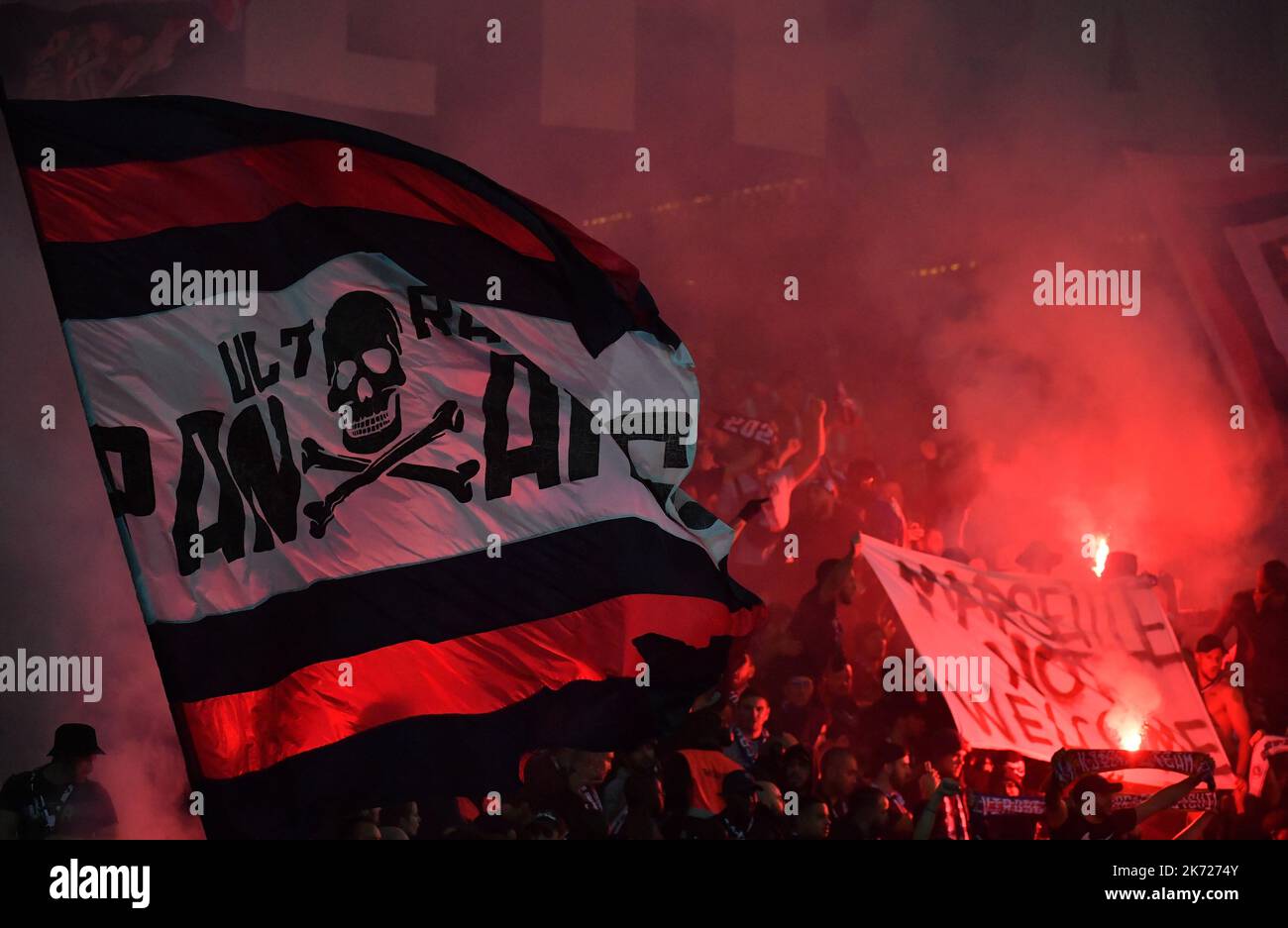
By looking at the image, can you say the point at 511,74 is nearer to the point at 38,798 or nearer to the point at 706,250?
the point at 706,250

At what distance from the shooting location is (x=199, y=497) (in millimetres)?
3957

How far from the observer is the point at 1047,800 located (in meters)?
6.13

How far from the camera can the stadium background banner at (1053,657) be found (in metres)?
6.52

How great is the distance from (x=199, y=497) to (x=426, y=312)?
3.13 ft

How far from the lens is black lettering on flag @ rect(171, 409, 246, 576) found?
3875 mm

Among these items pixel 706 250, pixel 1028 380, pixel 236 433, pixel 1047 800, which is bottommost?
pixel 1047 800

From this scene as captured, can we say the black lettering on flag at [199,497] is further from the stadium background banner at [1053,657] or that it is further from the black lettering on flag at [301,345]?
the stadium background banner at [1053,657]

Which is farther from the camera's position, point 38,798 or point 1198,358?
point 1198,358

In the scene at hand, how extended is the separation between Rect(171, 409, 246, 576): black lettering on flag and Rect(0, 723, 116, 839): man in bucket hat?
8.23 ft

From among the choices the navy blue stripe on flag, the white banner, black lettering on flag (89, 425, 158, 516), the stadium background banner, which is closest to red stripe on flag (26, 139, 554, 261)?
the white banner

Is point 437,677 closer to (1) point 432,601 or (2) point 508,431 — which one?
(1) point 432,601

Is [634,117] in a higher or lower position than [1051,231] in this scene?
higher

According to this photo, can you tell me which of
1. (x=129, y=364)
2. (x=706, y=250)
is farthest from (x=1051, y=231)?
(x=129, y=364)

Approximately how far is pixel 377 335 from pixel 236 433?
1.80 feet
